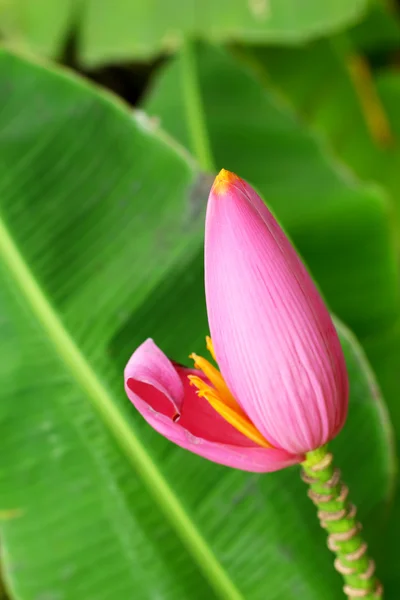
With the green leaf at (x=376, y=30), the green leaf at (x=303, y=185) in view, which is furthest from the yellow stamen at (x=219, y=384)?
the green leaf at (x=376, y=30)

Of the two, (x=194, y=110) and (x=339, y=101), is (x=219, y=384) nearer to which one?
(x=194, y=110)

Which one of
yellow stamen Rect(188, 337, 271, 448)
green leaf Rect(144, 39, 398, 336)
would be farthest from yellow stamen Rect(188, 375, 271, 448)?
green leaf Rect(144, 39, 398, 336)

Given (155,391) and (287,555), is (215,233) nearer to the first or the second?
(155,391)

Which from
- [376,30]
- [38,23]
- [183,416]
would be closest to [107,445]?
[183,416]

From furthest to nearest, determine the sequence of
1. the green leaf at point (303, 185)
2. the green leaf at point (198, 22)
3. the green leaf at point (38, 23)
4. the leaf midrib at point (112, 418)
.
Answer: the green leaf at point (38, 23) < the green leaf at point (198, 22) < the green leaf at point (303, 185) < the leaf midrib at point (112, 418)

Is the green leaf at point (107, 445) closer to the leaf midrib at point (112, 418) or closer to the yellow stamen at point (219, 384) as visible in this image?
the leaf midrib at point (112, 418)

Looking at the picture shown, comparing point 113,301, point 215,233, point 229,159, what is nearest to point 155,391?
point 215,233

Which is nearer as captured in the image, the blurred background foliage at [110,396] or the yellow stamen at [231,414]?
the yellow stamen at [231,414]
